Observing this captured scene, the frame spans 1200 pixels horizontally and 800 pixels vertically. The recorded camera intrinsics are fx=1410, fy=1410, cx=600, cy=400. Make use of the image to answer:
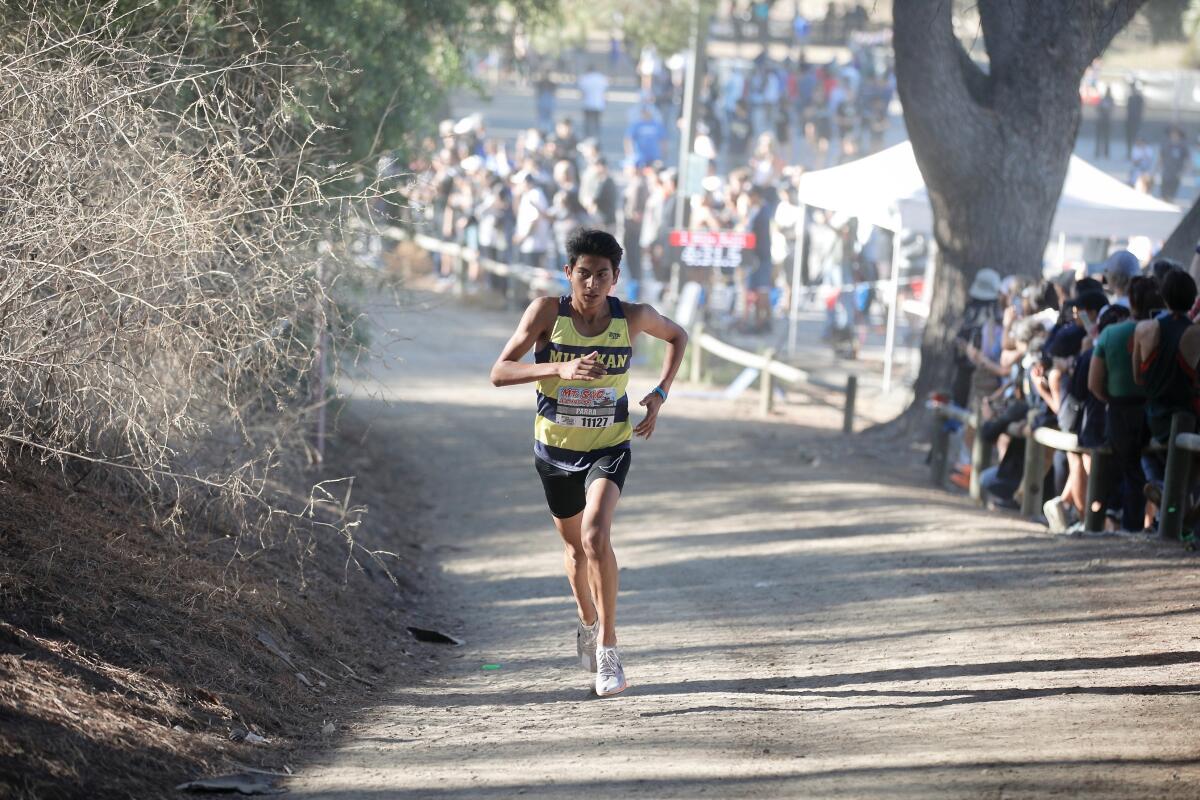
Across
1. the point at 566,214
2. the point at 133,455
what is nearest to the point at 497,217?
the point at 566,214

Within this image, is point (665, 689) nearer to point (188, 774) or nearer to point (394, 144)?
point (188, 774)

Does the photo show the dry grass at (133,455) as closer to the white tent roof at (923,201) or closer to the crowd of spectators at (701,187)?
the crowd of spectators at (701,187)

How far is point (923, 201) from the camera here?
15.6 m

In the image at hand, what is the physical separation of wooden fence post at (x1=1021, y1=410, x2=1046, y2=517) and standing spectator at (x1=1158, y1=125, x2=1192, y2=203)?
1890 cm

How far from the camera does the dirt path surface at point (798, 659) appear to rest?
5.04 meters

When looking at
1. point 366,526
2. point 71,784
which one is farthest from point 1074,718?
point 366,526

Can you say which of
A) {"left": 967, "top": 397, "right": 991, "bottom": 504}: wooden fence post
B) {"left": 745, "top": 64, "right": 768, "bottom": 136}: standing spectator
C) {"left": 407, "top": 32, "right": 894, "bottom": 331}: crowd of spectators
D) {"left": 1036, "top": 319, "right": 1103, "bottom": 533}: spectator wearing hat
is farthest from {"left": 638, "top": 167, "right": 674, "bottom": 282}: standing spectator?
{"left": 745, "top": 64, "right": 768, "bottom": 136}: standing spectator

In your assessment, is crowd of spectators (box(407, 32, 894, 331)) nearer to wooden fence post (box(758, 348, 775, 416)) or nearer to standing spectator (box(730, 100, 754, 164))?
standing spectator (box(730, 100, 754, 164))

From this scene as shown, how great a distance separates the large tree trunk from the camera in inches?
516

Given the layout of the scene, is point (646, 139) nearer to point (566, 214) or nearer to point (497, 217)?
point (497, 217)

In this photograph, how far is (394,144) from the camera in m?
12.3

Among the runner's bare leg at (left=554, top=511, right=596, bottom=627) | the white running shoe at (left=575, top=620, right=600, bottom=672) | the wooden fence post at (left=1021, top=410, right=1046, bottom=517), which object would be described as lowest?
the wooden fence post at (left=1021, top=410, right=1046, bottom=517)

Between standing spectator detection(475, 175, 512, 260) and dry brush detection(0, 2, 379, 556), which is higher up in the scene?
dry brush detection(0, 2, 379, 556)

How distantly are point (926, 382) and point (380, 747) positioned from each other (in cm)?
1006
